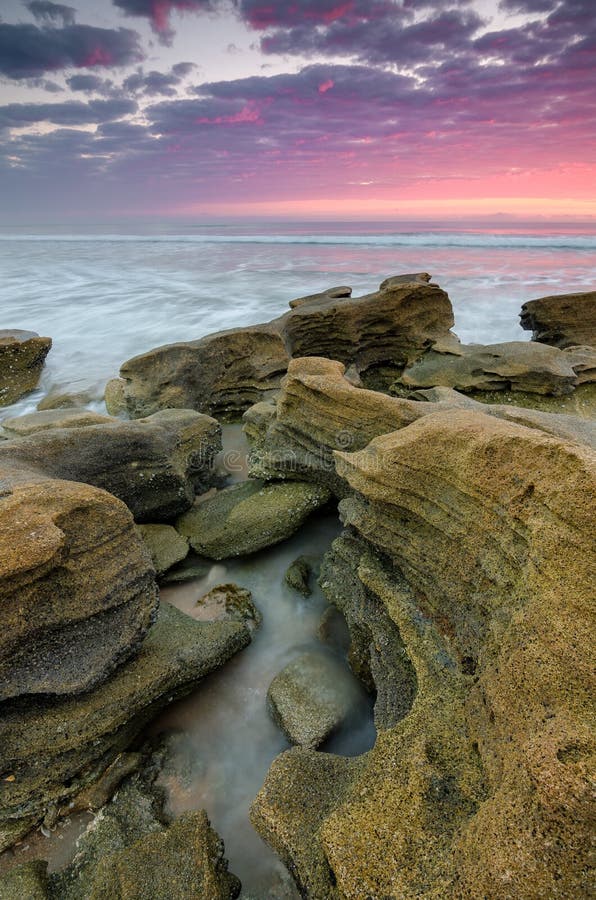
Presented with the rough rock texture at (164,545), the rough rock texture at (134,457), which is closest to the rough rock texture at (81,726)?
the rough rock texture at (164,545)

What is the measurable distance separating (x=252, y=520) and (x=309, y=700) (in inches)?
Answer: 62.6

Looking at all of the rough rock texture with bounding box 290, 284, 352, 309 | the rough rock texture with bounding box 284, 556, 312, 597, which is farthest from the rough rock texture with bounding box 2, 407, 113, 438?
the rough rock texture with bounding box 290, 284, 352, 309

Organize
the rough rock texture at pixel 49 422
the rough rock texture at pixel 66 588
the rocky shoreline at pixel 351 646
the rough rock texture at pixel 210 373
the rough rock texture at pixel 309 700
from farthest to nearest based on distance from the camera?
the rough rock texture at pixel 210 373 → the rough rock texture at pixel 49 422 → the rough rock texture at pixel 309 700 → the rough rock texture at pixel 66 588 → the rocky shoreline at pixel 351 646

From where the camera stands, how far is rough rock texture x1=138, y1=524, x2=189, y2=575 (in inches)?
160

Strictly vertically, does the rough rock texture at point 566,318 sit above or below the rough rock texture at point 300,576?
above

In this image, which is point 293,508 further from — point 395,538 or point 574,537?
point 574,537

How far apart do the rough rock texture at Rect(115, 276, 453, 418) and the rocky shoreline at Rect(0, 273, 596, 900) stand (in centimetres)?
222

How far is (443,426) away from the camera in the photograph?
271cm

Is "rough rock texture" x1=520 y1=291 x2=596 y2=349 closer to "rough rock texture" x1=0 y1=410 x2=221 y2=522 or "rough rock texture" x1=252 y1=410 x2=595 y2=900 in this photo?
"rough rock texture" x1=0 y1=410 x2=221 y2=522

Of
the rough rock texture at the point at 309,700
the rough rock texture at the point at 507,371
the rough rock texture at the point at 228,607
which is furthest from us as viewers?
the rough rock texture at the point at 507,371

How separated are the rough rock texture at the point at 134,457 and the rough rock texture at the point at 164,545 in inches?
7.3

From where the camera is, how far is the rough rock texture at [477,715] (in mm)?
1501

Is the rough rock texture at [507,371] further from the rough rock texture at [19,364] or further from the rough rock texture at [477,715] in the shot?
the rough rock texture at [19,364]

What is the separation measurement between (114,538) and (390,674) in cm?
180
